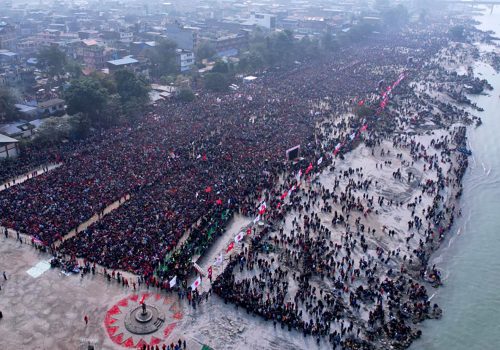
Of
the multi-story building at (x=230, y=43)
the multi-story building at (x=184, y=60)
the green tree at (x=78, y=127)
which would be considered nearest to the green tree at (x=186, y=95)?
the green tree at (x=78, y=127)

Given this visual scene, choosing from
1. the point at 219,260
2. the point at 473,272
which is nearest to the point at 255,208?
the point at 219,260

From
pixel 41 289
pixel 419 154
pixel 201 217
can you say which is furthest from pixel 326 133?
pixel 41 289

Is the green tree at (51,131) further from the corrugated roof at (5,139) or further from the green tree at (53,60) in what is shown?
the green tree at (53,60)

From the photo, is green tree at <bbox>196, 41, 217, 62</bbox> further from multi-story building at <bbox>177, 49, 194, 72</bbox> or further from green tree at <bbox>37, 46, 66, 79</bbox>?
green tree at <bbox>37, 46, 66, 79</bbox>

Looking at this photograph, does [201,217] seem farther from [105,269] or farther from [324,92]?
[324,92]

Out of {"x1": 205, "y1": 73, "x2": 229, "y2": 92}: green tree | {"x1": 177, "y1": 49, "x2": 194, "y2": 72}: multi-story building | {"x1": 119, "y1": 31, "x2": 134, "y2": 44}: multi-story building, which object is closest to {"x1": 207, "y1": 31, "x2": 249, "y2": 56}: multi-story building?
{"x1": 177, "y1": 49, "x2": 194, "y2": 72}: multi-story building

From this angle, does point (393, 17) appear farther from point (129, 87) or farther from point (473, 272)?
point (473, 272)
